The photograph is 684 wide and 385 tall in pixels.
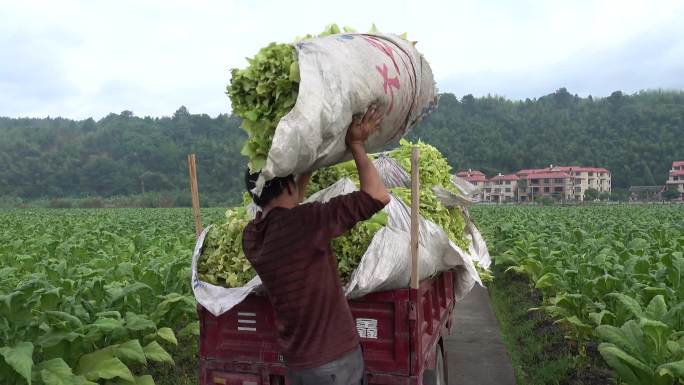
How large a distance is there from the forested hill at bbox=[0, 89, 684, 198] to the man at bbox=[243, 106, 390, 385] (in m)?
74.7

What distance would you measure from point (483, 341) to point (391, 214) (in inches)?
173

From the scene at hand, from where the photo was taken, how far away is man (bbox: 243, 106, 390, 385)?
2.73 metres

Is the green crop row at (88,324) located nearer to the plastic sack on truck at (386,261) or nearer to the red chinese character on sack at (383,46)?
the plastic sack on truck at (386,261)

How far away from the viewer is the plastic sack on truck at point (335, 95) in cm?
274

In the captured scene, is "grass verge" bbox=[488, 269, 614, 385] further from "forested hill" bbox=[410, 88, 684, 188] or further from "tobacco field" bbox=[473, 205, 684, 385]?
"forested hill" bbox=[410, 88, 684, 188]

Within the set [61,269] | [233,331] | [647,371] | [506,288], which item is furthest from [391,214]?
[506,288]

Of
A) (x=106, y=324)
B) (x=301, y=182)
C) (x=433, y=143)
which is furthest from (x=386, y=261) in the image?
(x=433, y=143)

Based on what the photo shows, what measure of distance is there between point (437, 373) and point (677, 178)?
105m

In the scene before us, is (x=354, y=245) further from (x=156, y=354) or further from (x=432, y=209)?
(x=156, y=354)

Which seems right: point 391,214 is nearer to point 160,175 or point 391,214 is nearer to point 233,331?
point 233,331

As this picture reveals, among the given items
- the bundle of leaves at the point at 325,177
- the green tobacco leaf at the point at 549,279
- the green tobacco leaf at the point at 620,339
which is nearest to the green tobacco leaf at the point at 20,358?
the bundle of leaves at the point at 325,177

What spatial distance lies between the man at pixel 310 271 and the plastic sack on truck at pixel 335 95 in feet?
0.57

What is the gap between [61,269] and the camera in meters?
6.93

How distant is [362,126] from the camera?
3.13 metres
